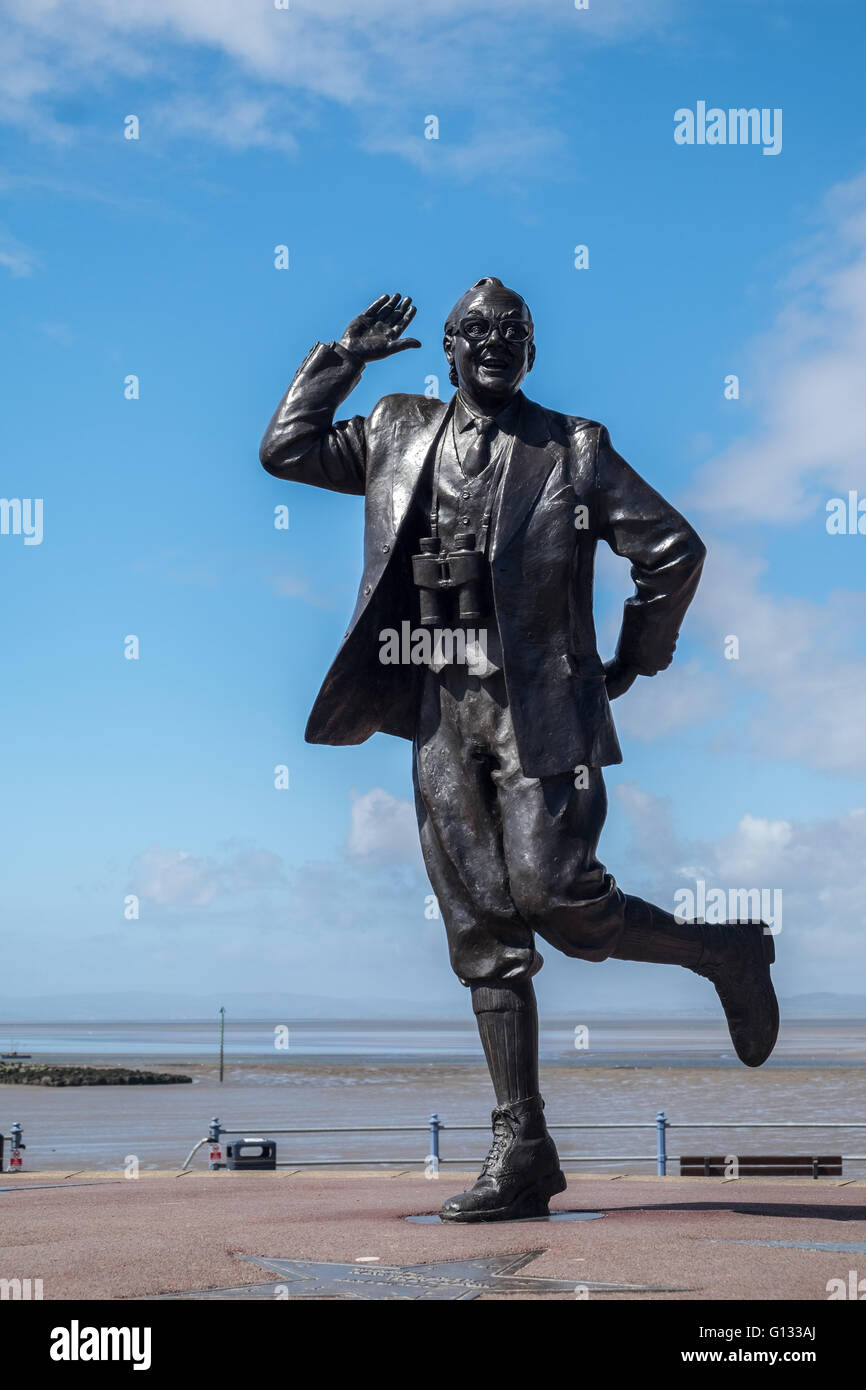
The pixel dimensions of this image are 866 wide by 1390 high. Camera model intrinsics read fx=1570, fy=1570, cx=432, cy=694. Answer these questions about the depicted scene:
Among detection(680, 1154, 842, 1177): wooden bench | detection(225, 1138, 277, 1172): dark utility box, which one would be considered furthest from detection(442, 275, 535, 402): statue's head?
detection(225, 1138, 277, 1172): dark utility box

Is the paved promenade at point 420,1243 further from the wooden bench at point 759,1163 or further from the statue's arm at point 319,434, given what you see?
the wooden bench at point 759,1163

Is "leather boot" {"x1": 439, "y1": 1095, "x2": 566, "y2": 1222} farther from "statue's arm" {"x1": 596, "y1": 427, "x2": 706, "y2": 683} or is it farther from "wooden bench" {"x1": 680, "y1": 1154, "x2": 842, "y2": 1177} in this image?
"wooden bench" {"x1": 680, "y1": 1154, "x2": 842, "y2": 1177}

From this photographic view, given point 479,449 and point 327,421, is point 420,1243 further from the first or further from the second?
point 327,421

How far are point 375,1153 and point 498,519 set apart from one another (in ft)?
74.1

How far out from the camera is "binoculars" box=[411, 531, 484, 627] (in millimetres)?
5250

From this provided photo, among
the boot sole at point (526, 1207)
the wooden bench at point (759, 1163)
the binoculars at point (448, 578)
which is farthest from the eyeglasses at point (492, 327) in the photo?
the wooden bench at point (759, 1163)

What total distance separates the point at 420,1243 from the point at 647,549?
2.35 meters

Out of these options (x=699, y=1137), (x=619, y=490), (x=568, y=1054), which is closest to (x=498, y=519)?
(x=619, y=490)

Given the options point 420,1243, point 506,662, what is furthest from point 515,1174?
point 506,662

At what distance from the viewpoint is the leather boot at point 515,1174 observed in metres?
4.91

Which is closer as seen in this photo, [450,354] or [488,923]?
[488,923]

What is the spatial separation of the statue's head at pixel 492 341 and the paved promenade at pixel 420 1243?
109 inches

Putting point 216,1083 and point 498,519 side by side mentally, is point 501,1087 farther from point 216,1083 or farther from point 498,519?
point 216,1083

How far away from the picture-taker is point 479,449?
213 inches
